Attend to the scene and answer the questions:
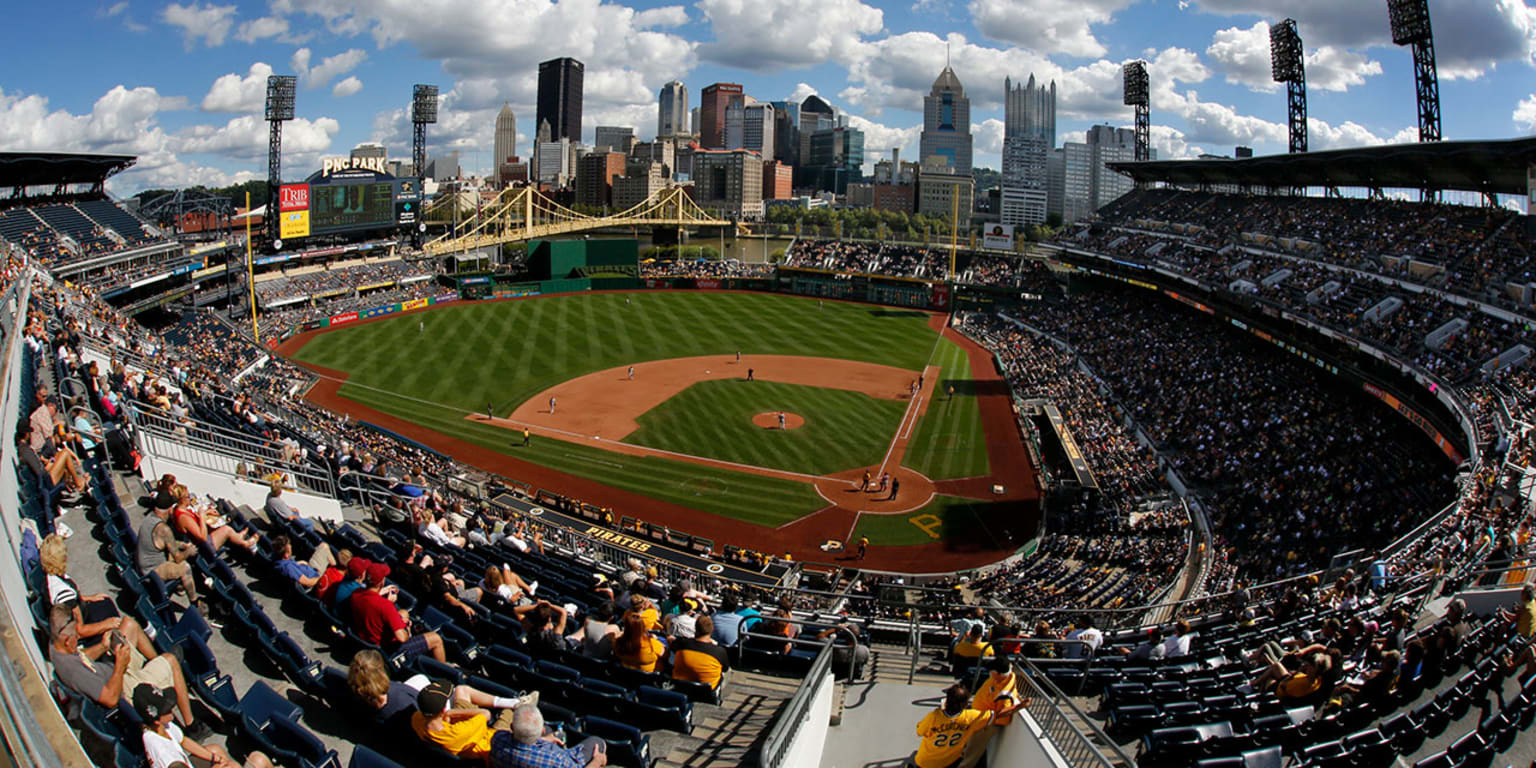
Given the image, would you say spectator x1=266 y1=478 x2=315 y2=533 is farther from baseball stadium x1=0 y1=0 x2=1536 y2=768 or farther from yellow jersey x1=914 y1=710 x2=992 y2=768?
yellow jersey x1=914 y1=710 x2=992 y2=768

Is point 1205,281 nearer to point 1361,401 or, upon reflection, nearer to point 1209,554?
point 1361,401

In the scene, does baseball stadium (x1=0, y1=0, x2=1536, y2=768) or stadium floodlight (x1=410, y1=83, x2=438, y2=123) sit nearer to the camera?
baseball stadium (x1=0, y1=0, x2=1536, y2=768)

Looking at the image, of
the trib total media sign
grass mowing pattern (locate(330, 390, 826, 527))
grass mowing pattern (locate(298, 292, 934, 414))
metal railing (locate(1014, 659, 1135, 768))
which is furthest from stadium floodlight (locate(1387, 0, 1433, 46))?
the trib total media sign

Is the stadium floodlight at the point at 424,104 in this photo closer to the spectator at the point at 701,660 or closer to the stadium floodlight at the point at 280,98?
the stadium floodlight at the point at 280,98

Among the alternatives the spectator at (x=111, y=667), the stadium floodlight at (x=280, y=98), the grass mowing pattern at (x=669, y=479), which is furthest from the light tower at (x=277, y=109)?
the spectator at (x=111, y=667)

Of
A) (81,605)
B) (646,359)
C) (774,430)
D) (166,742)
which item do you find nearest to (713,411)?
(774,430)

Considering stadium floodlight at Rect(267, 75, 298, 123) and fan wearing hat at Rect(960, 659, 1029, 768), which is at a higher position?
stadium floodlight at Rect(267, 75, 298, 123)
